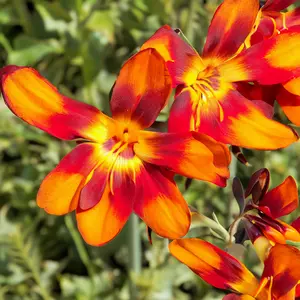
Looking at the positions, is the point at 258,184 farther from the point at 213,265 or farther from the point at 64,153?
the point at 64,153

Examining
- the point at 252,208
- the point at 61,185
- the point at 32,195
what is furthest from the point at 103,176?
the point at 32,195

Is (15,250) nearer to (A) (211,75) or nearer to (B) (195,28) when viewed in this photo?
(B) (195,28)

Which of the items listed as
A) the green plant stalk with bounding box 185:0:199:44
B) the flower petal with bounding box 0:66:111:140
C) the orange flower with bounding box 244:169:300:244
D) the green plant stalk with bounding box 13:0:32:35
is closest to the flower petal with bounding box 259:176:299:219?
the orange flower with bounding box 244:169:300:244

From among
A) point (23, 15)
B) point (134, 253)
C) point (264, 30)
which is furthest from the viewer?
point (23, 15)

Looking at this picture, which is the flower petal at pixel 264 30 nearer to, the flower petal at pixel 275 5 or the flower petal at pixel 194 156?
the flower petal at pixel 275 5

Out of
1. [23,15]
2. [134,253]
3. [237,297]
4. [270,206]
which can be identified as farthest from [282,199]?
[23,15]

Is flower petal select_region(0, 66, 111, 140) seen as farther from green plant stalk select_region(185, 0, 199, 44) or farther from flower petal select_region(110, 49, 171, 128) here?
green plant stalk select_region(185, 0, 199, 44)
